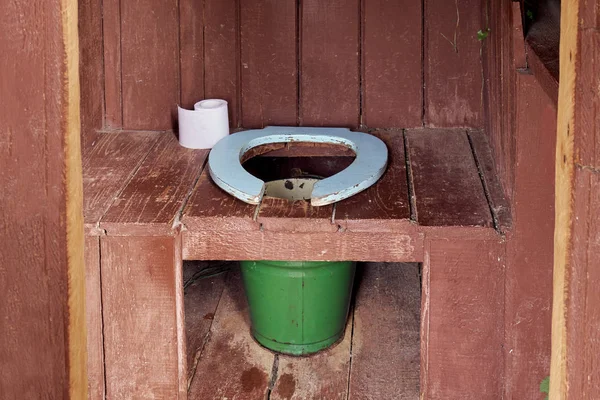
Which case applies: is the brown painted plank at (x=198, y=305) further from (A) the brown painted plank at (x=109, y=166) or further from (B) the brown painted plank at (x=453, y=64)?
(B) the brown painted plank at (x=453, y=64)

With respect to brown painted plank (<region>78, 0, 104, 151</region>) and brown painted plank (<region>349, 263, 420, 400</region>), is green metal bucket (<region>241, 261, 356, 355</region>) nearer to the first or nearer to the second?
brown painted plank (<region>349, 263, 420, 400</region>)

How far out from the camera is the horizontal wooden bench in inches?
80.9

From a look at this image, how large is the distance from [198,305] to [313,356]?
Answer: 0.46 metres

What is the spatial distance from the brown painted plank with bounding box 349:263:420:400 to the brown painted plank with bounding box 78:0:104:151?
0.92m

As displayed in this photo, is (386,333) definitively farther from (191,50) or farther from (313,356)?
(191,50)

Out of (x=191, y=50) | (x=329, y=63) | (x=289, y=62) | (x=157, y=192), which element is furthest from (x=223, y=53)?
(x=157, y=192)

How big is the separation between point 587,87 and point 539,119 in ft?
3.61

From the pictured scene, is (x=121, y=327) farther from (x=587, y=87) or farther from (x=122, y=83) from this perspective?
(x=587, y=87)

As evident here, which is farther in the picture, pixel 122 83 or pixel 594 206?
pixel 122 83

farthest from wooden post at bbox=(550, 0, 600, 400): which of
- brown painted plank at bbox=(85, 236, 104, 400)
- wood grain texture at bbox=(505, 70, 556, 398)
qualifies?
brown painted plank at bbox=(85, 236, 104, 400)

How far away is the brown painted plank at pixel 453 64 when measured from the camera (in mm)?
2674

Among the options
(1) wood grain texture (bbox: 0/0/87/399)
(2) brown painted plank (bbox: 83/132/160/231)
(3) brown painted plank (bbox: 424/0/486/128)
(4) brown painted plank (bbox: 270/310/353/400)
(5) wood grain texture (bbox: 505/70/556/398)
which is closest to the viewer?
(1) wood grain texture (bbox: 0/0/87/399)

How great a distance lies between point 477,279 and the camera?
2057mm

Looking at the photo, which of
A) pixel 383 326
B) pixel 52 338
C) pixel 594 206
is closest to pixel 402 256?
pixel 383 326
